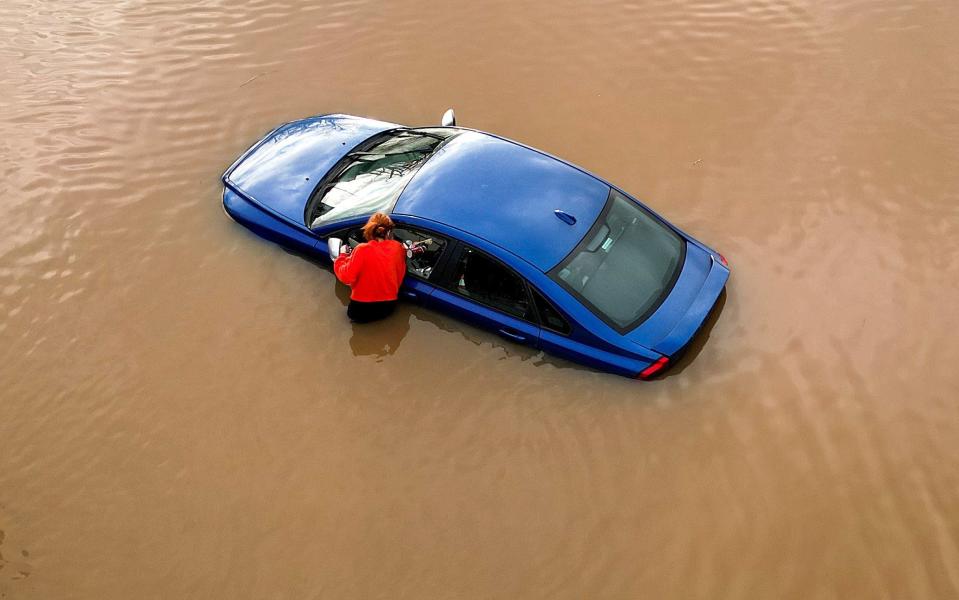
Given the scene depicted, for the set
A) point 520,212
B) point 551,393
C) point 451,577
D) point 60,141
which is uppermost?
point 520,212

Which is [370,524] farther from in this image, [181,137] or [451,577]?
[181,137]

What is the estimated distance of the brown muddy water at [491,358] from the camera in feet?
17.0

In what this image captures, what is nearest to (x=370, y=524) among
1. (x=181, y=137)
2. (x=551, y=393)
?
(x=551, y=393)

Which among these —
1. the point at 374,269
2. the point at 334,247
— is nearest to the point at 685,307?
the point at 374,269

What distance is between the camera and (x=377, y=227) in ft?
19.5

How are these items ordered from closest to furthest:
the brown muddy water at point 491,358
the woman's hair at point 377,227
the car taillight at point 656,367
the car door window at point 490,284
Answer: the brown muddy water at point 491,358 < the car taillight at point 656,367 < the car door window at point 490,284 < the woman's hair at point 377,227

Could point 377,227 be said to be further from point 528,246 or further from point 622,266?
point 622,266

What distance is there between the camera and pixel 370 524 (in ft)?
17.5

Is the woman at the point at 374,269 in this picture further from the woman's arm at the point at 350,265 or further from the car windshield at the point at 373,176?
the car windshield at the point at 373,176

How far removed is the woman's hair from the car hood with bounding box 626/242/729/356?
6.78 ft

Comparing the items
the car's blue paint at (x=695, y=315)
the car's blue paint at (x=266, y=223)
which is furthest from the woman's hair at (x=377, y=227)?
the car's blue paint at (x=695, y=315)

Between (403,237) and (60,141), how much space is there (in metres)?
4.90

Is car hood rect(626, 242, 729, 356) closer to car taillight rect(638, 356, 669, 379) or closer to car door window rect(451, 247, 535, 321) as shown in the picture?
car taillight rect(638, 356, 669, 379)

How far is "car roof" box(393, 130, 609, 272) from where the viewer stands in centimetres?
576
